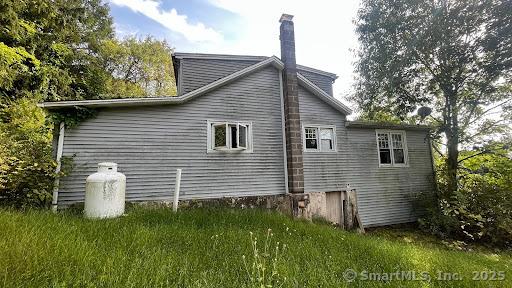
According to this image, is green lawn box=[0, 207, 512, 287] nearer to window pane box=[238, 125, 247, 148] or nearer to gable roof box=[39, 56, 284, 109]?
gable roof box=[39, 56, 284, 109]

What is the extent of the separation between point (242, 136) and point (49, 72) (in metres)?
12.8

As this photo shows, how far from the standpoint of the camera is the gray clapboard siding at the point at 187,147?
7.61m

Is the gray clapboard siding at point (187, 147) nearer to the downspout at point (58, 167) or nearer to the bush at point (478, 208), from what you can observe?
the downspout at point (58, 167)

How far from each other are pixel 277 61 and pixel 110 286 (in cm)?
918

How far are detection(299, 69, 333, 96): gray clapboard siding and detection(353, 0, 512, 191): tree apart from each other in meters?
1.90

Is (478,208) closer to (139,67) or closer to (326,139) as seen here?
(326,139)

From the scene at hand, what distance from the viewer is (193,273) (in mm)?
3070

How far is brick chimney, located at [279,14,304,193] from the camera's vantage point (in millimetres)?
9273

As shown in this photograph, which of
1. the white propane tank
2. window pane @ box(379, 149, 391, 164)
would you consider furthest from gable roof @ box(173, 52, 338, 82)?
the white propane tank

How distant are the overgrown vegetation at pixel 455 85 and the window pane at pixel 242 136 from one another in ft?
26.2

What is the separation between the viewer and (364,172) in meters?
11.1

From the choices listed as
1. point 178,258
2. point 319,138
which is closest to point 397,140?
point 319,138

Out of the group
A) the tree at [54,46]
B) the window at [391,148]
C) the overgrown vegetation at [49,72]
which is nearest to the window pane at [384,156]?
the window at [391,148]

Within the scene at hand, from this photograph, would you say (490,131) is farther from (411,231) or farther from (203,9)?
(203,9)
